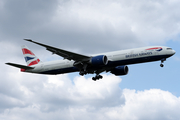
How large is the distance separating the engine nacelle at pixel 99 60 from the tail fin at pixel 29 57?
1605 cm

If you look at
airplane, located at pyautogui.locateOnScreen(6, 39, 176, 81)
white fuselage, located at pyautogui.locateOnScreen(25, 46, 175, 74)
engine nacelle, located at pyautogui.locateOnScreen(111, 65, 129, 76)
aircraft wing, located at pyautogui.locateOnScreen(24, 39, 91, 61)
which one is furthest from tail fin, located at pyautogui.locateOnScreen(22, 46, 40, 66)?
white fuselage, located at pyautogui.locateOnScreen(25, 46, 175, 74)

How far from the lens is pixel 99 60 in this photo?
46500 millimetres

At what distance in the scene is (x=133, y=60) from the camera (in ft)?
151

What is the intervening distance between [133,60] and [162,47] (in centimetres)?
499

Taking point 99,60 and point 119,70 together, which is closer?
point 99,60

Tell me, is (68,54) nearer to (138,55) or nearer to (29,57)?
(138,55)

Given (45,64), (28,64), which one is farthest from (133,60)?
(28,64)

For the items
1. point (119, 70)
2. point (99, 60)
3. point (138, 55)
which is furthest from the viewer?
point (119, 70)

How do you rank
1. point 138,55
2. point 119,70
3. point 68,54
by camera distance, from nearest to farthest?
point 138,55 < point 68,54 < point 119,70


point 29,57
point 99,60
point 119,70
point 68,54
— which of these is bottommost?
point 99,60

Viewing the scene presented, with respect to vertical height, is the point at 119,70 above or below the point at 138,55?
above

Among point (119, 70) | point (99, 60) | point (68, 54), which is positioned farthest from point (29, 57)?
point (99, 60)

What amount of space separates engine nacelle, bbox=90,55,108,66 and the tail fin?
16.0 meters

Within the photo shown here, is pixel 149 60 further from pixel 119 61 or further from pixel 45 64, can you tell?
pixel 45 64
